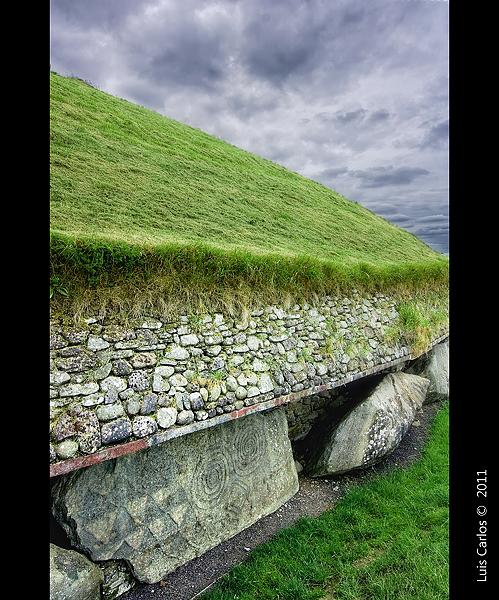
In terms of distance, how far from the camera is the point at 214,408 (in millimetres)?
6324

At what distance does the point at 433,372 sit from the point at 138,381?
34.2ft

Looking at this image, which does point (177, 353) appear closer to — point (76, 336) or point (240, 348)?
point (240, 348)

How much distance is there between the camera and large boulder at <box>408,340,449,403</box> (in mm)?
12688

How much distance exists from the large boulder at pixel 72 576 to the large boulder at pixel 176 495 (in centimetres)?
16

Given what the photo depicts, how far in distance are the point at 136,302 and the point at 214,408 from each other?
7.11 ft

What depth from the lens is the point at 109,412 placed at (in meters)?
5.36

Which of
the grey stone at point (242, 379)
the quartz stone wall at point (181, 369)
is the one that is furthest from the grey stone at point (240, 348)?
the grey stone at point (242, 379)

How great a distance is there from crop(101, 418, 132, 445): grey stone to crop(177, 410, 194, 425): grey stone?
0.77m

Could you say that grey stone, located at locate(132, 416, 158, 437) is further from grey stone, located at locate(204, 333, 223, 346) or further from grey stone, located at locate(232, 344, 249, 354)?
grey stone, located at locate(232, 344, 249, 354)

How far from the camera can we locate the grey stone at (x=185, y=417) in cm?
588

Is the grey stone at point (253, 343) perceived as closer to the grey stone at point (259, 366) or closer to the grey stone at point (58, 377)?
the grey stone at point (259, 366)

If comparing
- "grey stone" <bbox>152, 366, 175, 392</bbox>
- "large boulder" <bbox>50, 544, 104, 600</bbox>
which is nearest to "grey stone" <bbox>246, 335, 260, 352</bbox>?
"grey stone" <bbox>152, 366, 175, 392</bbox>
